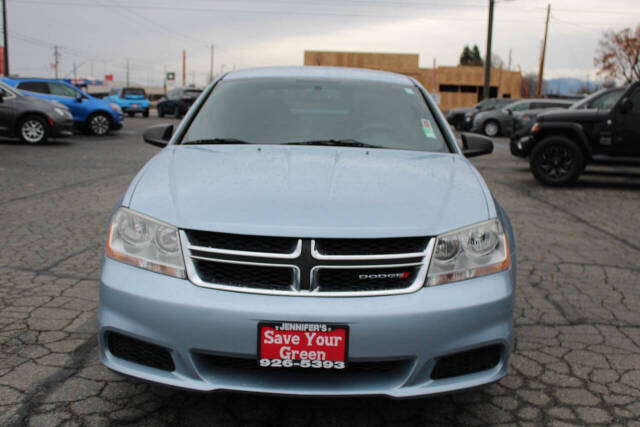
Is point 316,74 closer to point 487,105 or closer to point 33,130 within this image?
point 33,130

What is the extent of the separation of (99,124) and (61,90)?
1.39m

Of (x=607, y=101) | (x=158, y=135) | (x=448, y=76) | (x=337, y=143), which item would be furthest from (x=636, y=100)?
(x=448, y=76)

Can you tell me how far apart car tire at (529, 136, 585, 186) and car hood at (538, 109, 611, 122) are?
32cm

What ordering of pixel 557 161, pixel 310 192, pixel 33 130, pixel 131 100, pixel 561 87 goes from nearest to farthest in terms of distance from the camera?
pixel 310 192 < pixel 557 161 < pixel 33 130 < pixel 131 100 < pixel 561 87

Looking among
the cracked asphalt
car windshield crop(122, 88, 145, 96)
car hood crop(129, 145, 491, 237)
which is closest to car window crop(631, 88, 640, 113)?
the cracked asphalt

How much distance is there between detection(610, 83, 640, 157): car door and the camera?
9.82 metres

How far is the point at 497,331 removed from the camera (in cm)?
229

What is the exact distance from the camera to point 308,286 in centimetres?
220

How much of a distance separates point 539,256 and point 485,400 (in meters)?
2.91

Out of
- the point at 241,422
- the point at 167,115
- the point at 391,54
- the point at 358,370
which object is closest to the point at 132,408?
the point at 241,422

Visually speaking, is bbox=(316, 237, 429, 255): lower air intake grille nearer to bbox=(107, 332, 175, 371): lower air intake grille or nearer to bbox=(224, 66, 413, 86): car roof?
bbox=(107, 332, 175, 371): lower air intake grille

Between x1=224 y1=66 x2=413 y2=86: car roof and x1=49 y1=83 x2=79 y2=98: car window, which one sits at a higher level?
x1=224 y1=66 x2=413 y2=86: car roof

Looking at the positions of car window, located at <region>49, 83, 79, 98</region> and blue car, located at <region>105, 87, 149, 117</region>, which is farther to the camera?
blue car, located at <region>105, 87, 149, 117</region>

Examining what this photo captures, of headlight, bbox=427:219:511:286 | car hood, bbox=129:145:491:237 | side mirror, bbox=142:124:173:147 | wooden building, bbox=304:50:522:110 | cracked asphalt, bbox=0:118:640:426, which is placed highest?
wooden building, bbox=304:50:522:110
